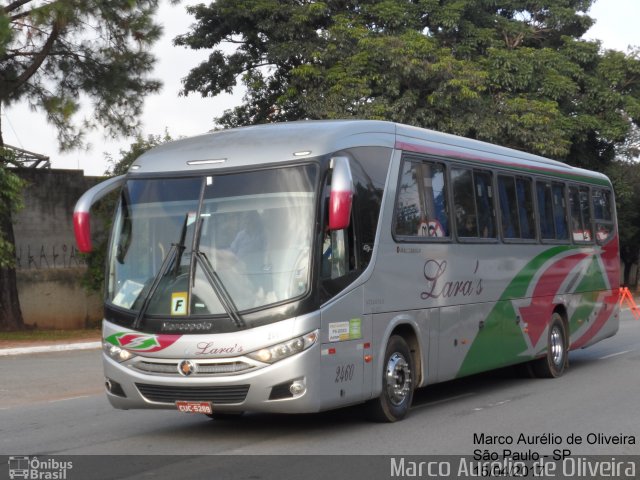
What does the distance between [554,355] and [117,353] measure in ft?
25.6

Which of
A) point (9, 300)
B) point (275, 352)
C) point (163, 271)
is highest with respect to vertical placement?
point (163, 271)

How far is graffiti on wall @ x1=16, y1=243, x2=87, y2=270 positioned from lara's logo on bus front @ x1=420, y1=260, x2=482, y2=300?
17.7m

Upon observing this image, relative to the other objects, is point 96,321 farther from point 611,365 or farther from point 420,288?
point 420,288

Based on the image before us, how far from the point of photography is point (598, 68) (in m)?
35.6

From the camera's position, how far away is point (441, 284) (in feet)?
38.1

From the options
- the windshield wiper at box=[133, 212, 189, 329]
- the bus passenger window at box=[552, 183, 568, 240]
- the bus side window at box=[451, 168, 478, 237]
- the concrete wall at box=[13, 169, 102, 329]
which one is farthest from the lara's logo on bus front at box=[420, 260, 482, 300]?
the concrete wall at box=[13, 169, 102, 329]

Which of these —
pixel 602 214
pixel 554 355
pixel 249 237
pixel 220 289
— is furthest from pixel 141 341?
pixel 602 214

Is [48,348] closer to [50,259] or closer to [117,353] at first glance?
[50,259]

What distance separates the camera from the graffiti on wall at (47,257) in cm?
2782

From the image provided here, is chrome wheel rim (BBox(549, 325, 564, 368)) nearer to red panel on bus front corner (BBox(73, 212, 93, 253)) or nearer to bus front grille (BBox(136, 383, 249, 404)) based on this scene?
bus front grille (BBox(136, 383, 249, 404))

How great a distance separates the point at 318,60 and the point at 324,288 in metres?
21.1

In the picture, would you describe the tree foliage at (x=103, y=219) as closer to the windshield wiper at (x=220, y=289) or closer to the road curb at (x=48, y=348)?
the road curb at (x=48, y=348)

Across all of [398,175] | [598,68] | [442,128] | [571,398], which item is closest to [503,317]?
[571,398]

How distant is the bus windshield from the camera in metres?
9.23
